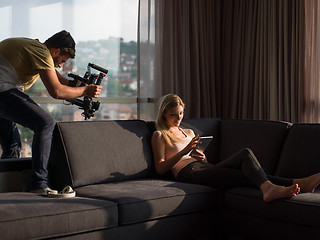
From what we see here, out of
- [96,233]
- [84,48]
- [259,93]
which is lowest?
[96,233]

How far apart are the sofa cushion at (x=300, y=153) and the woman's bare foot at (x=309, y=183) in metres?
0.26

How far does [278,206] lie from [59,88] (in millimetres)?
1469

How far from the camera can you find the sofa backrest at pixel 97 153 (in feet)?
10.5

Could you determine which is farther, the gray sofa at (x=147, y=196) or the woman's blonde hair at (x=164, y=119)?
the woman's blonde hair at (x=164, y=119)

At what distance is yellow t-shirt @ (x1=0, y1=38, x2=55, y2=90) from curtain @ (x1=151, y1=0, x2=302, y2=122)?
194 cm

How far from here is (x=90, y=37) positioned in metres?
4.55

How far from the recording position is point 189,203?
3021 millimetres

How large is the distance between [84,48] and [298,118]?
2.06 metres

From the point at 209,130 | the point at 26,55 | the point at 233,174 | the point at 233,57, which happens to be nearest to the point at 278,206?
the point at 233,174

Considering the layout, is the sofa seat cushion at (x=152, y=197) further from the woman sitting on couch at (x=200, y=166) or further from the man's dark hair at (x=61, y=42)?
the man's dark hair at (x=61, y=42)

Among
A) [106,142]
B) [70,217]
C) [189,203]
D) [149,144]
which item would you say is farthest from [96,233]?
[149,144]

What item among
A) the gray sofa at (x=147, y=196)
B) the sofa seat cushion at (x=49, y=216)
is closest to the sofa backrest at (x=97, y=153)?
the gray sofa at (x=147, y=196)

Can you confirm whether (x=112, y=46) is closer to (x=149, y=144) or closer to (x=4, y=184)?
(x=149, y=144)

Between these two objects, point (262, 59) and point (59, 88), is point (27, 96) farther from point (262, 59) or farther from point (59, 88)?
point (262, 59)
